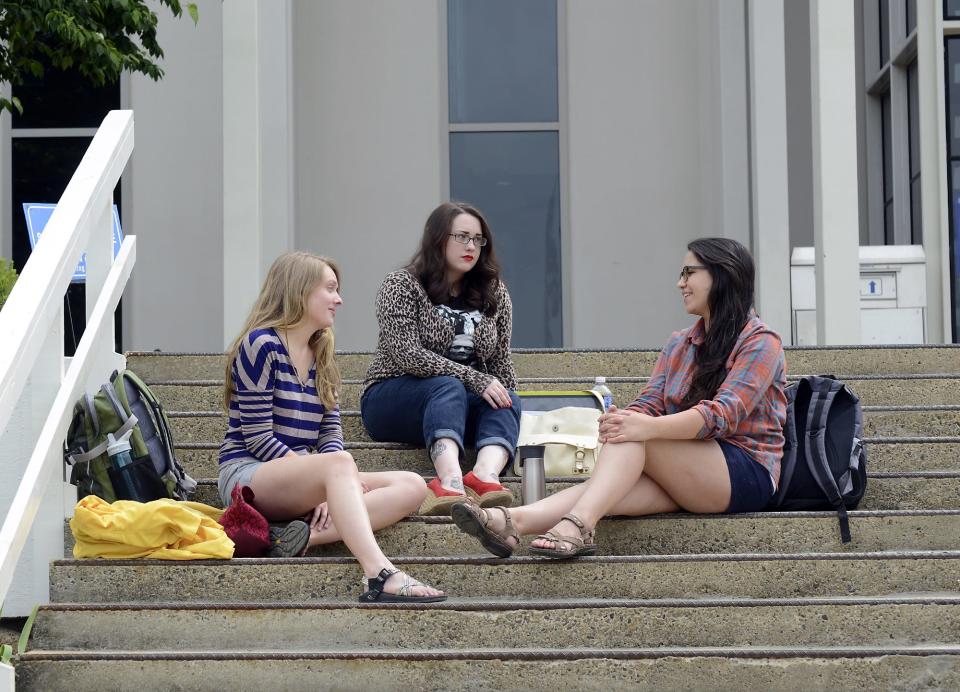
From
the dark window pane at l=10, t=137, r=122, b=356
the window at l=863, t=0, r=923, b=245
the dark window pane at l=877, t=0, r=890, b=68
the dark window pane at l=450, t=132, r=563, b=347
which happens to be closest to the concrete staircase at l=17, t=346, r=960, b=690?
the dark window pane at l=450, t=132, r=563, b=347

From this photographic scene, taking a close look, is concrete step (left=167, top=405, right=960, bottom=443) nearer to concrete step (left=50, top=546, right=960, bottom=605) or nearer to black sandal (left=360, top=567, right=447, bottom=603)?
concrete step (left=50, top=546, right=960, bottom=605)

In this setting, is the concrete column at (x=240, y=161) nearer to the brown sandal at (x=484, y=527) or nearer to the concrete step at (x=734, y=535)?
the concrete step at (x=734, y=535)

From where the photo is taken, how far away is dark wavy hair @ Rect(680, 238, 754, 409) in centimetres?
484

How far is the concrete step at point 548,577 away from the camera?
4.30 meters

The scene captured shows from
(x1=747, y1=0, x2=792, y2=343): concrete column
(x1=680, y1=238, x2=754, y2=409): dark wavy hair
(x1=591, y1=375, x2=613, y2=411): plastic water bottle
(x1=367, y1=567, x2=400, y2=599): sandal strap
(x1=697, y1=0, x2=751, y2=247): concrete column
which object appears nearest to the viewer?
(x1=367, y1=567, x2=400, y2=599): sandal strap

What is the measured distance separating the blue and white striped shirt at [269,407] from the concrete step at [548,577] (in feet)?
1.69

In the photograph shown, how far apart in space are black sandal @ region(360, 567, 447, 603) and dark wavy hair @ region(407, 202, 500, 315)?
1703 mm

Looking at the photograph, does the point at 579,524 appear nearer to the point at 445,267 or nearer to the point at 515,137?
the point at 445,267

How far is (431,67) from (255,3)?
7.64ft

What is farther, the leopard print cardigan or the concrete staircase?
the leopard print cardigan

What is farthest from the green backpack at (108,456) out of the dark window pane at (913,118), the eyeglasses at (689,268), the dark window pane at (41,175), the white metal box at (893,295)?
the dark window pane at (913,118)

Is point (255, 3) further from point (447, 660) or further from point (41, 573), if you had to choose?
point (447, 660)

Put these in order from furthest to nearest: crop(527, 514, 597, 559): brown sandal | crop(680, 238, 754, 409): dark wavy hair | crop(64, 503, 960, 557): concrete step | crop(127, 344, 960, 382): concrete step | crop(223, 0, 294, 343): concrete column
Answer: crop(223, 0, 294, 343): concrete column, crop(127, 344, 960, 382): concrete step, crop(680, 238, 754, 409): dark wavy hair, crop(64, 503, 960, 557): concrete step, crop(527, 514, 597, 559): brown sandal

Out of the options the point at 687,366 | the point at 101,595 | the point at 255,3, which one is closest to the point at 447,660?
the point at 101,595
